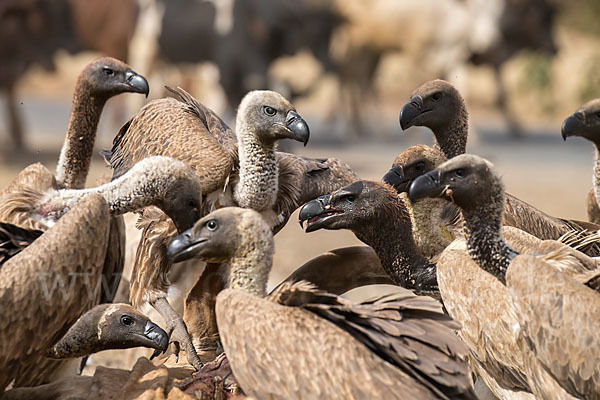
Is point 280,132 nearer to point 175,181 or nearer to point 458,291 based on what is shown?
point 175,181

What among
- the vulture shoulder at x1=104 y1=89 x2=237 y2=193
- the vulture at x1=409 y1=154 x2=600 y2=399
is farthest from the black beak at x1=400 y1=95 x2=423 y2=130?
the vulture at x1=409 y1=154 x2=600 y2=399

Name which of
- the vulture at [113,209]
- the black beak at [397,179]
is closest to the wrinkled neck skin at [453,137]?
the black beak at [397,179]

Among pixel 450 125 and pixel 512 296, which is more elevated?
pixel 450 125

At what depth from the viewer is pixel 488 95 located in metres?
22.7

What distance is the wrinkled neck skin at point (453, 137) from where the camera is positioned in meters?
5.19

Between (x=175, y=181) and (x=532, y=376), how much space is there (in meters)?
1.57

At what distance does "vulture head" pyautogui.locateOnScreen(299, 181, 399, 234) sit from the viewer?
437 cm

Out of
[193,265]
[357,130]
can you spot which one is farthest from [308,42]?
[193,265]

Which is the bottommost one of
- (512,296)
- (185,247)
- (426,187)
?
(512,296)

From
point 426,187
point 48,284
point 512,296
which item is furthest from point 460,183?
point 48,284

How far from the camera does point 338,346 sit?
10.9 feet

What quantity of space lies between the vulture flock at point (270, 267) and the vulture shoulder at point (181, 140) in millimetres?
11

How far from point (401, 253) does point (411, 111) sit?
884mm

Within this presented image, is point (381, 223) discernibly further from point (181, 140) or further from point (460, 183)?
point (181, 140)
